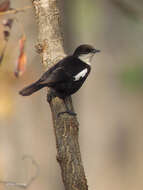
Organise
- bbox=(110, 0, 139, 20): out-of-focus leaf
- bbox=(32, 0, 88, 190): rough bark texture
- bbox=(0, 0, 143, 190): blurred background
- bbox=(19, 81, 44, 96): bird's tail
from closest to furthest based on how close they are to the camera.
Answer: bbox=(32, 0, 88, 190): rough bark texture < bbox=(19, 81, 44, 96): bird's tail < bbox=(0, 0, 143, 190): blurred background < bbox=(110, 0, 139, 20): out-of-focus leaf

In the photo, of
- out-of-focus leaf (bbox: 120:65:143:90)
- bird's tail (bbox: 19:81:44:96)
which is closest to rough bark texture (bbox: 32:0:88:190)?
bird's tail (bbox: 19:81:44:96)

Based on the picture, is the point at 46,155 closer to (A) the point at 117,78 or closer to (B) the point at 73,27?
(B) the point at 73,27

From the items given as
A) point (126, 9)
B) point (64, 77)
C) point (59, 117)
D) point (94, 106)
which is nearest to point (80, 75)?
point (64, 77)

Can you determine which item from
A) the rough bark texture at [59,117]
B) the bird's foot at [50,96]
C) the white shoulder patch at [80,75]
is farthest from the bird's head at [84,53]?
the bird's foot at [50,96]

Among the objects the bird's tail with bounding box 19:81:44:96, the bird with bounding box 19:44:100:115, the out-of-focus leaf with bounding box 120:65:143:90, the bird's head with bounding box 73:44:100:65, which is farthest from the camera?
the out-of-focus leaf with bounding box 120:65:143:90

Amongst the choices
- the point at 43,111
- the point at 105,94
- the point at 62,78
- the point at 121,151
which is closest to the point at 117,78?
the point at 105,94

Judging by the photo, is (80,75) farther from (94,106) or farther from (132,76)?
(94,106)

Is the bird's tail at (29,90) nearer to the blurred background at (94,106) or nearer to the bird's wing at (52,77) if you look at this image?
the bird's wing at (52,77)

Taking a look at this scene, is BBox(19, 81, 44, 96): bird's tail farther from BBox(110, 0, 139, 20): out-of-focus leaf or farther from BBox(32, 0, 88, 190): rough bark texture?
BBox(110, 0, 139, 20): out-of-focus leaf
